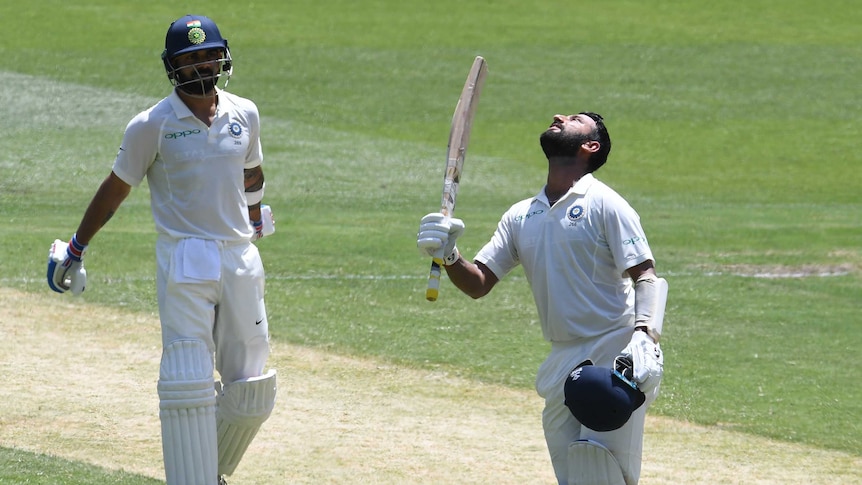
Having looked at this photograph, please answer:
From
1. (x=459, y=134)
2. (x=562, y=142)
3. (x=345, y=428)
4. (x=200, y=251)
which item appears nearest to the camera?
(x=562, y=142)

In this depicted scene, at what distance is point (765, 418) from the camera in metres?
8.09

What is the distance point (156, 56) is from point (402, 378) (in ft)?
49.4

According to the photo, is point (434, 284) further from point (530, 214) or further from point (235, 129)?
point (235, 129)

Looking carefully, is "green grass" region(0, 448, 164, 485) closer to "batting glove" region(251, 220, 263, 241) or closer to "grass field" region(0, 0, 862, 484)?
"grass field" region(0, 0, 862, 484)

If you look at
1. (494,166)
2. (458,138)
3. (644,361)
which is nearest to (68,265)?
(458,138)

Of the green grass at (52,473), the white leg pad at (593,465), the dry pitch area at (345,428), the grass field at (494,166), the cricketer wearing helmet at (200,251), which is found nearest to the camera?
the white leg pad at (593,465)

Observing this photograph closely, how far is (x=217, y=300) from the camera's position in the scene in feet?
18.8

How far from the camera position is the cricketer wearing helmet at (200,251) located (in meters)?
5.55

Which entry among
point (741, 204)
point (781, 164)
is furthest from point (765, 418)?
point (781, 164)

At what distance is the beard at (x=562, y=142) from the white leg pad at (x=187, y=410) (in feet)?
5.50

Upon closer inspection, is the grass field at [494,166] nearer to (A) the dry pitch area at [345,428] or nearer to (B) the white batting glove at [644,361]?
(A) the dry pitch area at [345,428]

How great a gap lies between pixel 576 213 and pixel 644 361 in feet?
2.38

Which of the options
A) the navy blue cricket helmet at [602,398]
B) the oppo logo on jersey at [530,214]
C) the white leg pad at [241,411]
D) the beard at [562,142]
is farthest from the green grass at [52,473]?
the beard at [562,142]

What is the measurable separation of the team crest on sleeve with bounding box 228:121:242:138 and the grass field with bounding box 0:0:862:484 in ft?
6.03
